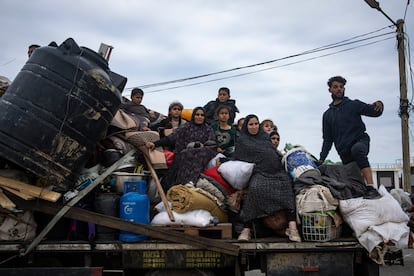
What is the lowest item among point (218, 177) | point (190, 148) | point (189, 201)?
point (189, 201)

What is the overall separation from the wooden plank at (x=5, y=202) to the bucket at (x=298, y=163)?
2589 mm

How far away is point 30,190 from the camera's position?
3.68 metres

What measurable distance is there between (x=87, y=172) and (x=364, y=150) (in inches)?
122

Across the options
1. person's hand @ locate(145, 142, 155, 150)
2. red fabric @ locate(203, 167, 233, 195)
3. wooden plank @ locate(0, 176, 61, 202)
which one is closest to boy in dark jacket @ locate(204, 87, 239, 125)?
person's hand @ locate(145, 142, 155, 150)

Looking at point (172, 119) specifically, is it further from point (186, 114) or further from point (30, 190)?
point (30, 190)

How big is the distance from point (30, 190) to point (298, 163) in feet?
8.29

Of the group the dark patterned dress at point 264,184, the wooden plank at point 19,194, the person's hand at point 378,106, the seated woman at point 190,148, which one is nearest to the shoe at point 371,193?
the dark patterned dress at point 264,184

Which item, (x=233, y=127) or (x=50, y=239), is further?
(x=233, y=127)

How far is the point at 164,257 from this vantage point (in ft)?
12.4

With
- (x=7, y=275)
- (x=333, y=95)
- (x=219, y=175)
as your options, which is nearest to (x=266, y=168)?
(x=219, y=175)

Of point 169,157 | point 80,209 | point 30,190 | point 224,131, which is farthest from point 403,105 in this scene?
point 30,190

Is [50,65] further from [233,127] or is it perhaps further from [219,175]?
[233,127]

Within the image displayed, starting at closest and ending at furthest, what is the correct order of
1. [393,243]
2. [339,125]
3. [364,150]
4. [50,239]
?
[393,243] → [50,239] → [364,150] → [339,125]

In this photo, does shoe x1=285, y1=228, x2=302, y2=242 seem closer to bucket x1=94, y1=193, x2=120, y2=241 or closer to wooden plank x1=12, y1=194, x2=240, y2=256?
wooden plank x1=12, y1=194, x2=240, y2=256
